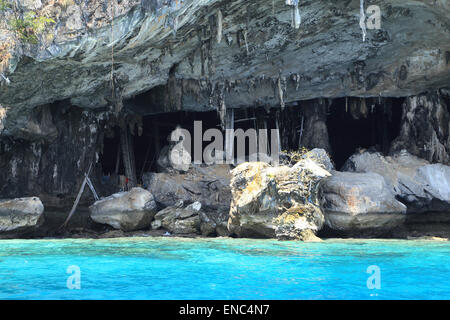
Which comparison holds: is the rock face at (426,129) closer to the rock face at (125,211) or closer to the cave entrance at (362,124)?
the cave entrance at (362,124)

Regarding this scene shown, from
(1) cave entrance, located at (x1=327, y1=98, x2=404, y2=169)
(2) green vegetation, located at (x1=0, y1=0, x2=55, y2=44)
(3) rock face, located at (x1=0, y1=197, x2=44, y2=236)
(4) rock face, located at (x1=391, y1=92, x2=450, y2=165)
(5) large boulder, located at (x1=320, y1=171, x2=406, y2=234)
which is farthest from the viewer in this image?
(1) cave entrance, located at (x1=327, y1=98, x2=404, y2=169)

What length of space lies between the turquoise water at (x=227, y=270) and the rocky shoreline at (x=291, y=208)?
140 cm

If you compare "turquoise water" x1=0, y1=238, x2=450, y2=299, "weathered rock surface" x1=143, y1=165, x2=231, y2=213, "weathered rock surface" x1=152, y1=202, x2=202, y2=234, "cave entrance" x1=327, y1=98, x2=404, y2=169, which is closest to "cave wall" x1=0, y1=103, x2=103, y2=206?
"weathered rock surface" x1=143, y1=165, x2=231, y2=213

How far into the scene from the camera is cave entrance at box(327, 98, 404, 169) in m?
18.3

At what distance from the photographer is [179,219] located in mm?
15062

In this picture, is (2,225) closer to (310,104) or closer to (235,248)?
(235,248)

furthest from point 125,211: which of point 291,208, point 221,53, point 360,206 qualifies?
point 360,206

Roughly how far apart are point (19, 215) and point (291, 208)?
8.06 m

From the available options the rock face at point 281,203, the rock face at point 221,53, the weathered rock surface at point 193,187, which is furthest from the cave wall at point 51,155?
the rock face at point 281,203

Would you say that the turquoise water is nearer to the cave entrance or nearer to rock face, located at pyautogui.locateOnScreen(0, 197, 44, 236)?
rock face, located at pyautogui.locateOnScreen(0, 197, 44, 236)

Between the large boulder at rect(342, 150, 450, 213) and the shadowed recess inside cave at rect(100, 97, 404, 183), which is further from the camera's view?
the shadowed recess inside cave at rect(100, 97, 404, 183)

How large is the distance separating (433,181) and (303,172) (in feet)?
17.4

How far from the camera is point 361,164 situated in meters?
16.2

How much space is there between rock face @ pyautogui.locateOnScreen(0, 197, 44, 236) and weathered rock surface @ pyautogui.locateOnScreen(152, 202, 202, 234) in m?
3.73
